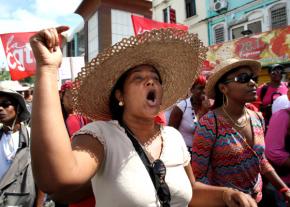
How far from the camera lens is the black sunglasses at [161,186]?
1514 millimetres

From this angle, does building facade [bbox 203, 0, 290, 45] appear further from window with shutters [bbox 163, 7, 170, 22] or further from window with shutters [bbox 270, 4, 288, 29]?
window with shutters [bbox 163, 7, 170, 22]

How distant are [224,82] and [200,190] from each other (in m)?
1.23

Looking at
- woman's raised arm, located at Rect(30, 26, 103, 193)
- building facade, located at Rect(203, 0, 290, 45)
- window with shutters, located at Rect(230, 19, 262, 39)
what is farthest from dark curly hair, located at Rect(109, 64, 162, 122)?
window with shutters, located at Rect(230, 19, 262, 39)

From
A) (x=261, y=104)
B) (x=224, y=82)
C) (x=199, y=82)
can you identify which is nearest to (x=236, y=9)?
(x=261, y=104)

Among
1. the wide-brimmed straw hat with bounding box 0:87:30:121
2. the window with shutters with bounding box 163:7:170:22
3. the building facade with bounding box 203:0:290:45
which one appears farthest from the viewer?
the window with shutters with bounding box 163:7:170:22

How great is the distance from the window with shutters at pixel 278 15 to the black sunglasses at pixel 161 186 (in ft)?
51.4

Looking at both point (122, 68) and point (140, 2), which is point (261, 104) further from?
point (140, 2)

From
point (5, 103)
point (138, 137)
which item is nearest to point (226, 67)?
point (138, 137)

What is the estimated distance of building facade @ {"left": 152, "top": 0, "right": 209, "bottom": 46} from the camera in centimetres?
1997

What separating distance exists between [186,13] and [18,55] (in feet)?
54.3

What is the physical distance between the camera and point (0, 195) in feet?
8.34

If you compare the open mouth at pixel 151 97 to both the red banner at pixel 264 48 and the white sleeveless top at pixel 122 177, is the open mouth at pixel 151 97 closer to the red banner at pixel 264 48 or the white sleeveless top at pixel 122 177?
the white sleeveless top at pixel 122 177

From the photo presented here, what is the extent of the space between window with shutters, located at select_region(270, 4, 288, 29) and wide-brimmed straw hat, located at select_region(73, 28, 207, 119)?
14952mm

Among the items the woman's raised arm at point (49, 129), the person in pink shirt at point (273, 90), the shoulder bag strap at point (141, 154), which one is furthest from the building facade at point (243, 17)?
the woman's raised arm at point (49, 129)
